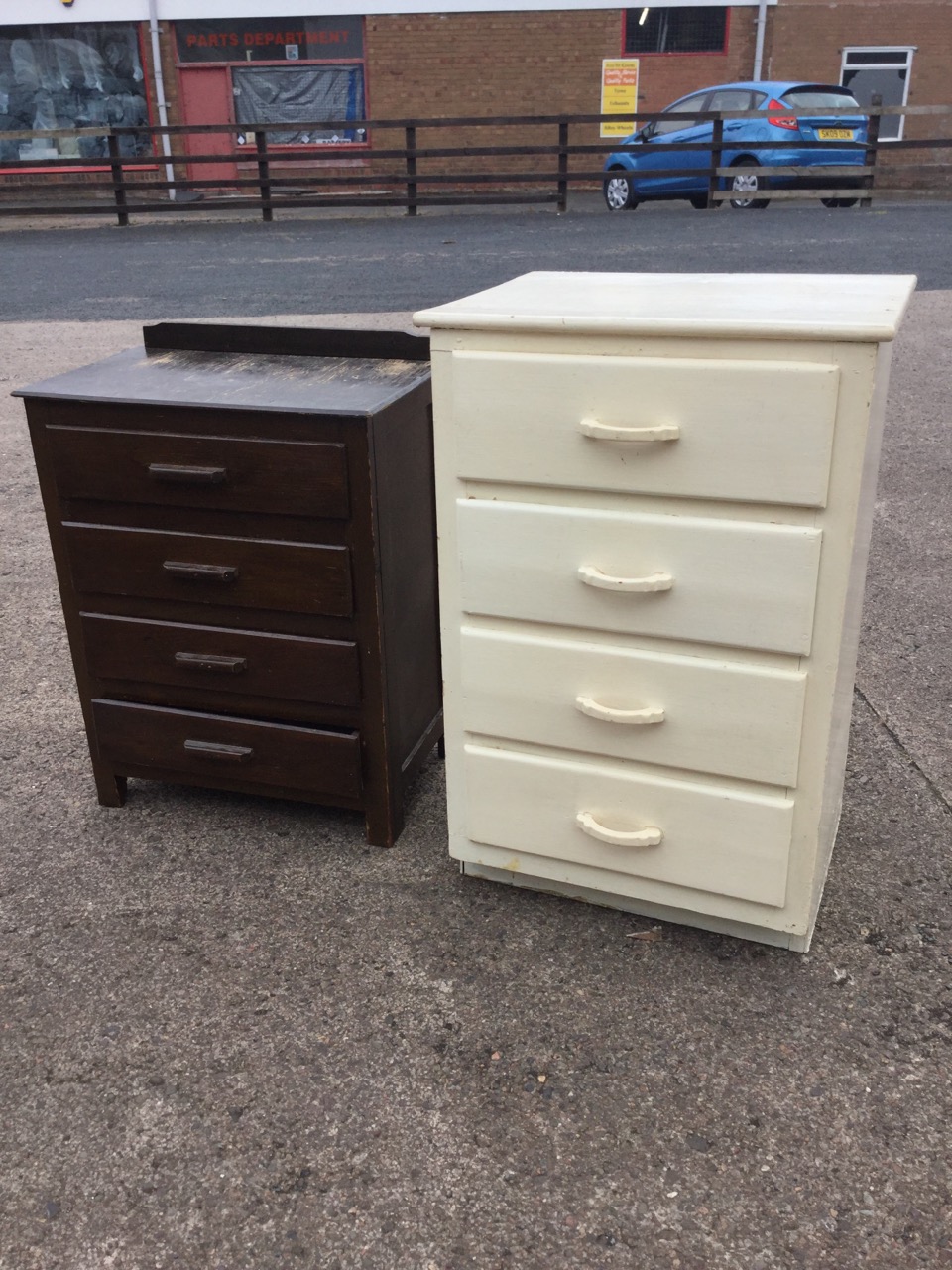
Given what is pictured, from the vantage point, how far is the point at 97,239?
1321 centimetres

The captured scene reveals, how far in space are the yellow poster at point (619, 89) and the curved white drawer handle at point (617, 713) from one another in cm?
1928

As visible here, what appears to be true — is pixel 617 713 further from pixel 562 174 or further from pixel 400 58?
pixel 400 58

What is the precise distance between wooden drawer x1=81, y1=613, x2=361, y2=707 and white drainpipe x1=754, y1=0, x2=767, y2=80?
64.9 ft

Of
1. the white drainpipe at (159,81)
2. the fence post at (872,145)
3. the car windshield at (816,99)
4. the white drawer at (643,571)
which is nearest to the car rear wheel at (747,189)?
the car windshield at (816,99)

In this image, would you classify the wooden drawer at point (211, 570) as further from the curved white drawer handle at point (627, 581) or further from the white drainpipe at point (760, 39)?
the white drainpipe at point (760, 39)

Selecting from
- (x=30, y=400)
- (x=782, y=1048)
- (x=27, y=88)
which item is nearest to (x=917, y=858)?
(x=782, y=1048)

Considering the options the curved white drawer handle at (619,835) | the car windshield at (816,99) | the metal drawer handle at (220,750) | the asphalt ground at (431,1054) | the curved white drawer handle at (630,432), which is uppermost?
A: the car windshield at (816,99)

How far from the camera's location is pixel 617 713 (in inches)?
77.8

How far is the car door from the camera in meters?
14.6

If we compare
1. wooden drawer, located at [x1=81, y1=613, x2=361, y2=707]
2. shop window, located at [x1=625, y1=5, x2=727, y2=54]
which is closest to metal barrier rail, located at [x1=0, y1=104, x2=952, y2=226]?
shop window, located at [x1=625, y1=5, x2=727, y2=54]

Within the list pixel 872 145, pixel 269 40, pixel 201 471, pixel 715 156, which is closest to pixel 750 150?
pixel 715 156

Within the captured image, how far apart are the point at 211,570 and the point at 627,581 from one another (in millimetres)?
880

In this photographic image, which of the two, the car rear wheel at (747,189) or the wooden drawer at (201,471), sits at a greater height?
the wooden drawer at (201,471)

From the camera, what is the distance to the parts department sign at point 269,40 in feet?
63.0
